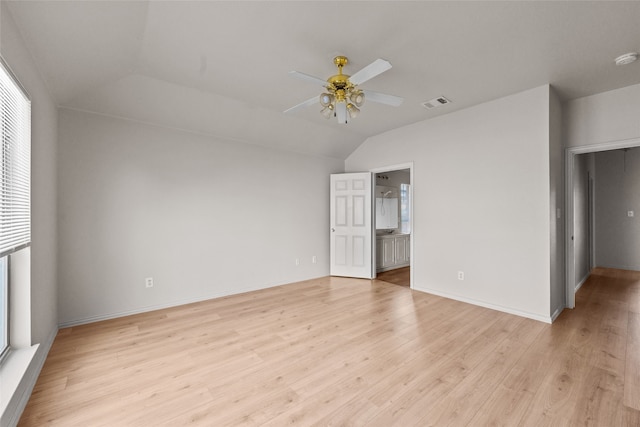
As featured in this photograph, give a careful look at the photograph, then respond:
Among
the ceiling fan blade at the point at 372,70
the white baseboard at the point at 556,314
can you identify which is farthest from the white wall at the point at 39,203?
the white baseboard at the point at 556,314

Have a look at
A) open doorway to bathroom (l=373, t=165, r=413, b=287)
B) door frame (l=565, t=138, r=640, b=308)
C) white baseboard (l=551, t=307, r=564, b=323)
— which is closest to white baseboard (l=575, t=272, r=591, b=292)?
door frame (l=565, t=138, r=640, b=308)

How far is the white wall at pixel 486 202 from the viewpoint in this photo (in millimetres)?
3182

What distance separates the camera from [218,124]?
12.7ft

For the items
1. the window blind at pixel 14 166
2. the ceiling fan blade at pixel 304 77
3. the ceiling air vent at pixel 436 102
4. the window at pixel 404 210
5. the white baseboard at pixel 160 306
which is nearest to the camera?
the window blind at pixel 14 166

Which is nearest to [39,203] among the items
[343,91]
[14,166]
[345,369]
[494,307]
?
[14,166]

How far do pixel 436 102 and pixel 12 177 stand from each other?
4.25 meters

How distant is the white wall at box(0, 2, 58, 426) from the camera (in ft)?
5.41

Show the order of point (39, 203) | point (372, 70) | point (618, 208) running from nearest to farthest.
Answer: point (372, 70), point (39, 203), point (618, 208)

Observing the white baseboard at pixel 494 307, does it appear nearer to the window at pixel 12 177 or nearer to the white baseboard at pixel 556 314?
the white baseboard at pixel 556 314

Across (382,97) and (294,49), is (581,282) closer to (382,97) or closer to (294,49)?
(382,97)

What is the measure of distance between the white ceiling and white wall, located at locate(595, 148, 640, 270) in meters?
4.00

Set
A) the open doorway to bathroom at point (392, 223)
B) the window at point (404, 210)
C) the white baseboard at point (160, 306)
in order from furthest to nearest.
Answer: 1. the window at point (404, 210)
2. the open doorway to bathroom at point (392, 223)
3. the white baseboard at point (160, 306)

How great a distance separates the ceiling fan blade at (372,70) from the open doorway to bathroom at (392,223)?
11.7 ft

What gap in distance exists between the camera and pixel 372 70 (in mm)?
2102
